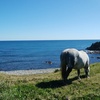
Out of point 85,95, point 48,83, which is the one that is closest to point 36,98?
point 85,95

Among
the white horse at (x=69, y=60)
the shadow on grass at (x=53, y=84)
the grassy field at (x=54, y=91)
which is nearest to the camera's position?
the grassy field at (x=54, y=91)

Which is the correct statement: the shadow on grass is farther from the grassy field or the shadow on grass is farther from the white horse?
the white horse

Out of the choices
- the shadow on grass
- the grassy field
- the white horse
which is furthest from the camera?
the white horse

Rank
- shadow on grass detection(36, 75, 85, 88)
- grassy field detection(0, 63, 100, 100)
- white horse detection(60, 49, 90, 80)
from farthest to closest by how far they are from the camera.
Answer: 1. white horse detection(60, 49, 90, 80)
2. shadow on grass detection(36, 75, 85, 88)
3. grassy field detection(0, 63, 100, 100)

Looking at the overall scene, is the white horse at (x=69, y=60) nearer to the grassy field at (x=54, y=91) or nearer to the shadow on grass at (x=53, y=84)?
the shadow on grass at (x=53, y=84)

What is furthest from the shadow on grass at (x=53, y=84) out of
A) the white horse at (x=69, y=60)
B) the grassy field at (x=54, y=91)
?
the white horse at (x=69, y=60)

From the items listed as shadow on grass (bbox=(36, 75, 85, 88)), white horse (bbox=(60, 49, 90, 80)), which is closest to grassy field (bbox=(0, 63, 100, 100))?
shadow on grass (bbox=(36, 75, 85, 88))

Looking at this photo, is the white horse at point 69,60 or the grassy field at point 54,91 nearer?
the grassy field at point 54,91

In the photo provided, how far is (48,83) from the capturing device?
17.6 m

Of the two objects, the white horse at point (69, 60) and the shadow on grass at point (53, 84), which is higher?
the white horse at point (69, 60)

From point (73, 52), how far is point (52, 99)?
17.0ft

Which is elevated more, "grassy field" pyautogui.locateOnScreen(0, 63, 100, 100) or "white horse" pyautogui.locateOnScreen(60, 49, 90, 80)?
"white horse" pyautogui.locateOnScreen(60, 49, 90, 80)

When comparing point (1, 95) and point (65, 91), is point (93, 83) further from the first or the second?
point (1, 95)

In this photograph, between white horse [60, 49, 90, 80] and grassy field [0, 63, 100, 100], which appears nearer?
grassy field [0, 63, 100, 100]
